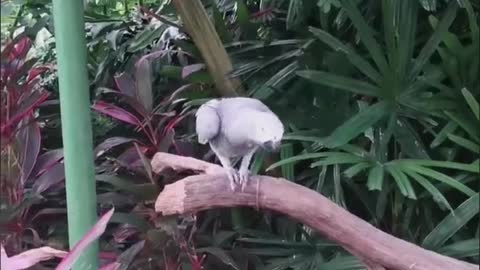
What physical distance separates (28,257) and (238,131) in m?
0.46

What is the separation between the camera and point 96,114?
1.37 m

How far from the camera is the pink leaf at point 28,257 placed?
109 cm

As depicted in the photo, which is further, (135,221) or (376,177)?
(135,221)

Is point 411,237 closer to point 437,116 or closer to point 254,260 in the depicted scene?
point 437,116

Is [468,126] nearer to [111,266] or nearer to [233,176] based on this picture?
[233,176]

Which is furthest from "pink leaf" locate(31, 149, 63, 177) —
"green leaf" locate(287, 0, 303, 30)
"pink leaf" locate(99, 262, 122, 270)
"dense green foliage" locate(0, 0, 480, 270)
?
"green leaf" locate(287, 0, 303, 30)

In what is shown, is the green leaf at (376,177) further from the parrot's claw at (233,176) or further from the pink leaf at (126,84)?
the pink leaf at (126,84)

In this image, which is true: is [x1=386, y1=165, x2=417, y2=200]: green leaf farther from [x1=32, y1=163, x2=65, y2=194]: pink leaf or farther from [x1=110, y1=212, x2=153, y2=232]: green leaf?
[x1=32, y1=163, x2=65, y2=194]: pink leaf

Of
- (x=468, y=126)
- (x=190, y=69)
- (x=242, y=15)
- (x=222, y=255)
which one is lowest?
(x=222, y=255)

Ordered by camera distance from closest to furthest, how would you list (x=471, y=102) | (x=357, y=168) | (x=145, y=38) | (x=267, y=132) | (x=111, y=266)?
(x=267, y=132) < (x=471, y=102) < (x=357, y=168) < (x=111, y=266) < (x=145, y=38)

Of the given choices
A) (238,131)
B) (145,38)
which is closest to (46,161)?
(145,38)

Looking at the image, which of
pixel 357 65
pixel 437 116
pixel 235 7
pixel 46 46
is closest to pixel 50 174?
pixel 46 46

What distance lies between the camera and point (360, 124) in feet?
A: 3.59

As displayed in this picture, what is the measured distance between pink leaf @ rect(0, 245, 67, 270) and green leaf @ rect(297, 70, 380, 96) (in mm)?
515
